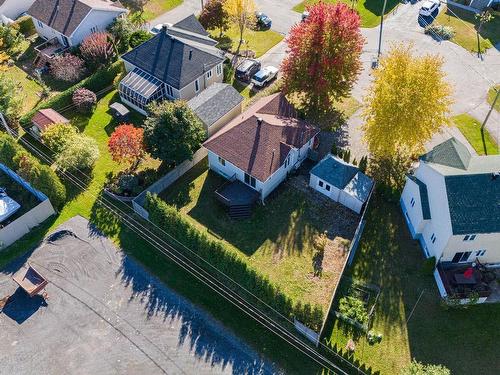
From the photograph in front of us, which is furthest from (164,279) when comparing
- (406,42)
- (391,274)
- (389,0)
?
(389,0)

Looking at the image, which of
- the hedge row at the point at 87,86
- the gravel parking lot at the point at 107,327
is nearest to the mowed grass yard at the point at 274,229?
the gravel parking lot at the point at 107,327

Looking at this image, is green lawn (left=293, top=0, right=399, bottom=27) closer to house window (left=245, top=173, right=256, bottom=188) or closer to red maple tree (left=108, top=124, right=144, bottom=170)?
house window (left=245, top=173, right=256, bottom=188)

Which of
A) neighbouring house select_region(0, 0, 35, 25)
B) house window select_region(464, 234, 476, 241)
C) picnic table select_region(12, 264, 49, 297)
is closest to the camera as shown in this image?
house window select_region(464, 234, 476, 241)

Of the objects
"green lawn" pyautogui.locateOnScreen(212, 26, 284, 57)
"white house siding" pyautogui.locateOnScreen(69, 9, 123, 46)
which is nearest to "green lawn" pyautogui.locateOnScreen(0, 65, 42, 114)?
"white house siding" pyautogui.locateOnScreen(69, 9, 123, 46)

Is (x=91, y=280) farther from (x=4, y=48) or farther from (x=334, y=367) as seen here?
(x=4, y=48)

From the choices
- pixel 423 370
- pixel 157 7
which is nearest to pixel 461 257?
pixel 423 370

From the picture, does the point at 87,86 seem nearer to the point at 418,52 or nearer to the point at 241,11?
the point at 241,11
